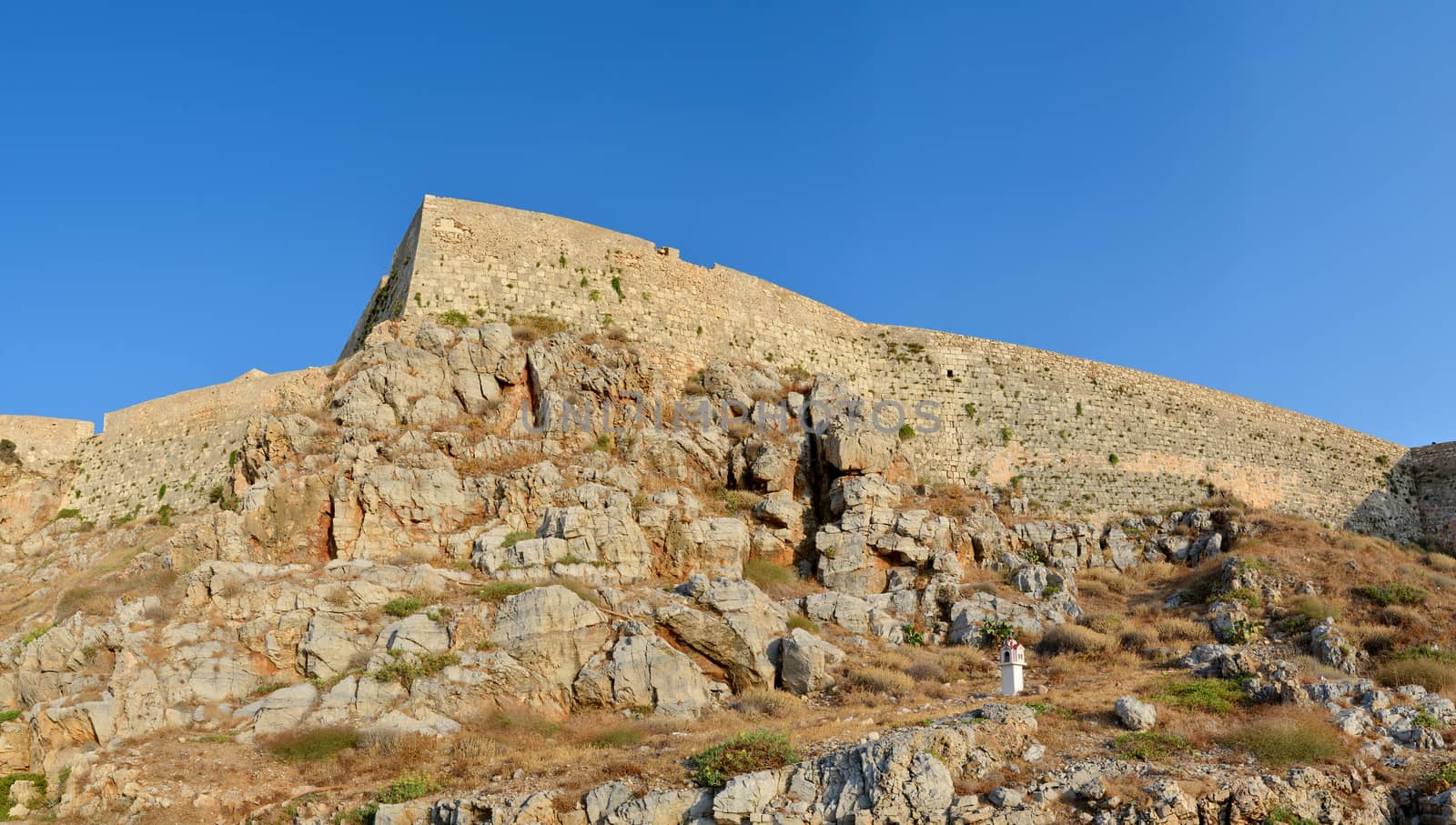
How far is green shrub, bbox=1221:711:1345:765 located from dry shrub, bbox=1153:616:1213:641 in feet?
20.3

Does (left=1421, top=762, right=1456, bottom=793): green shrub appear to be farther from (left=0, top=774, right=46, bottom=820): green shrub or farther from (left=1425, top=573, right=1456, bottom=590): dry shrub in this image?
(left=0, top=774, right=46, bottom=820): green shrub

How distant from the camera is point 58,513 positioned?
3203cm

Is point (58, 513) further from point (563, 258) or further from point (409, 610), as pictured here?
point (409, 610)

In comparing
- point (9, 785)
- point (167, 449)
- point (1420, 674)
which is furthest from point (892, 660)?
point (167, 449)

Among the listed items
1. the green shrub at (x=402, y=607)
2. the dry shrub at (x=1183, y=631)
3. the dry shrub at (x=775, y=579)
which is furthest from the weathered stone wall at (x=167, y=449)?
the dry shrub at (x=1183, y=631)

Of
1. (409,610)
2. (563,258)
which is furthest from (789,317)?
(409,610)

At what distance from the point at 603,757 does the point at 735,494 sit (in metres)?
10.3

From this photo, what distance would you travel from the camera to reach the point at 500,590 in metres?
17.5

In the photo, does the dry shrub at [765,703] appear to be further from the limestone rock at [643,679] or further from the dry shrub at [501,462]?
the dry shrub at [501,462]

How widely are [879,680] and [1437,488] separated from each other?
31.3 m

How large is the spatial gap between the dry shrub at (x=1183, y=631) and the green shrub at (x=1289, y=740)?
6182 millimetres

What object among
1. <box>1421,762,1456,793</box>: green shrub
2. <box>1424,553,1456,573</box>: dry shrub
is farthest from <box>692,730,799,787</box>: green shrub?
<box>1424,553,1456,573</box>: dry shrub

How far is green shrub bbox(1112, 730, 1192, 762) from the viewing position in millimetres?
13297

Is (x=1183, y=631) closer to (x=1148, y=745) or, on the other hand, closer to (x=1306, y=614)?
(x=1306, y=614)
